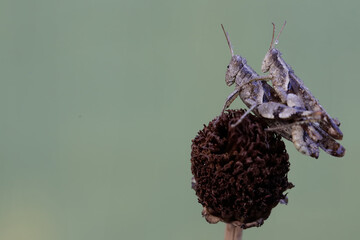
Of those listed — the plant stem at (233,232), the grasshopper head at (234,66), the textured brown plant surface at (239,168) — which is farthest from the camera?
the grasshopper head at (234,66)

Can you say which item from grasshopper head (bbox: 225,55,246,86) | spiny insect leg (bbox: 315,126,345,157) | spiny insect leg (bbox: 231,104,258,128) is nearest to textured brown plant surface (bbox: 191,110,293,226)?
spiny insect leg (bbox: 231,104,258,128)

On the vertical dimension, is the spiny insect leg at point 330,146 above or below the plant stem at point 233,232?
above

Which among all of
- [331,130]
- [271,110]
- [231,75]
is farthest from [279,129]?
[231,75]

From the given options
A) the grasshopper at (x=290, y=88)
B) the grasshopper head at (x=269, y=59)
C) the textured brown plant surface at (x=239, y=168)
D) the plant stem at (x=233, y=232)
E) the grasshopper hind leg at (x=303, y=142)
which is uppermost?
the grasshopper head at (x=269, y=59)

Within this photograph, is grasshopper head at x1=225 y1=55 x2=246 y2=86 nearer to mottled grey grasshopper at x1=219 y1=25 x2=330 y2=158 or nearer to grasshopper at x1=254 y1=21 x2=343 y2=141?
mottled grey grasshopper at x1=219 y1=25 x2=330 y2=158

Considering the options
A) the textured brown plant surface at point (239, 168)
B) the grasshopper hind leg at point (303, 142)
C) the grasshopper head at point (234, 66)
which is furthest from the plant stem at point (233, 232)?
the grasshopper head at point (234, 66)

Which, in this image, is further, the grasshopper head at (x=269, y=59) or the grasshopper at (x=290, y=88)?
the grasshopper head at (x=269, y=59)

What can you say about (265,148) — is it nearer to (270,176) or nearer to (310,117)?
(270,176)

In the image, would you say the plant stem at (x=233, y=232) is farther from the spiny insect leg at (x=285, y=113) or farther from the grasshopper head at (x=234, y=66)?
the grasshopper head at (x=234, y=66)
